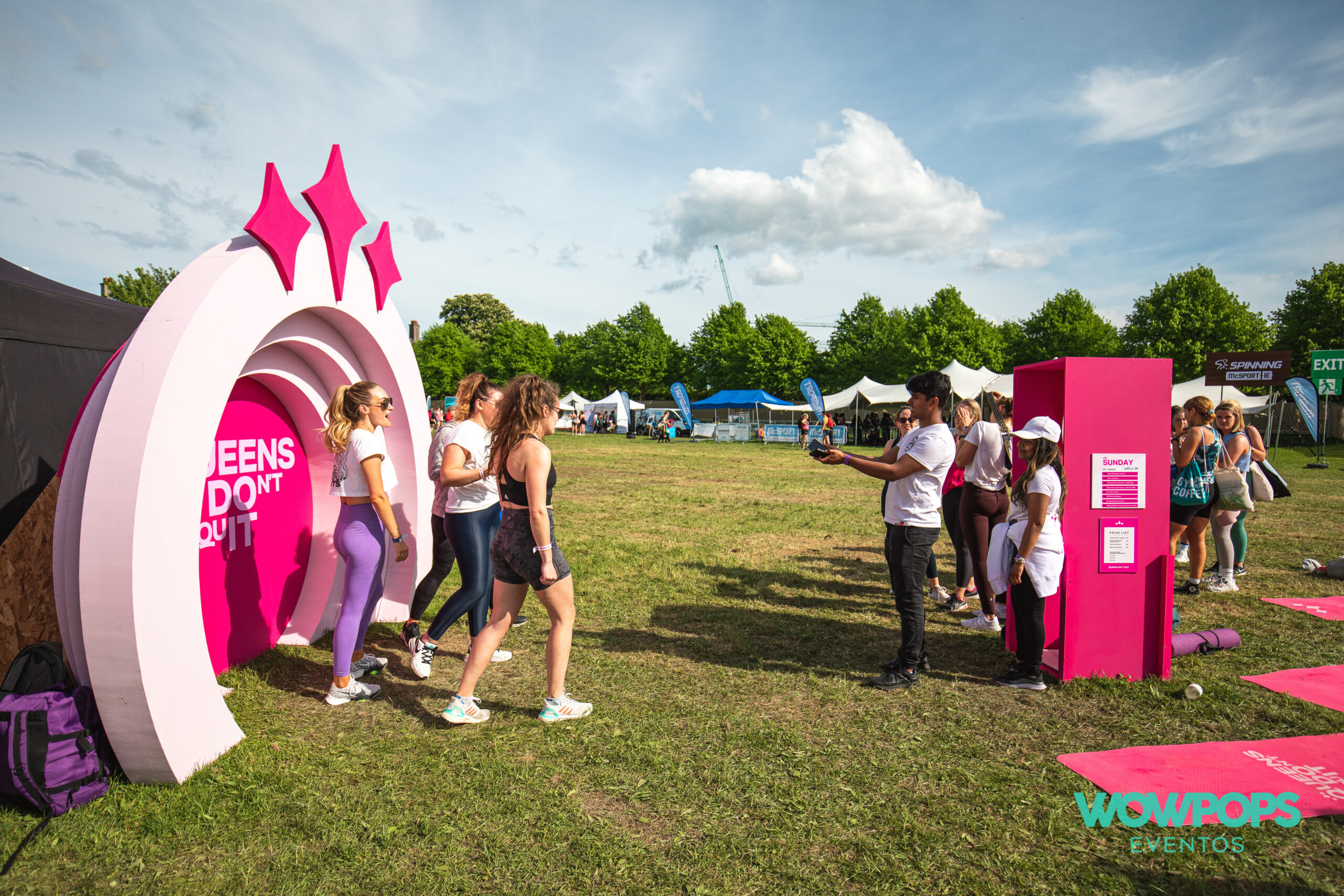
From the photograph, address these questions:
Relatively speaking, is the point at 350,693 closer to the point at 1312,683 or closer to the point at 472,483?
the point at 472,483

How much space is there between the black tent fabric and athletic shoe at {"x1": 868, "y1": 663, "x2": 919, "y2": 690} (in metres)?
5.39

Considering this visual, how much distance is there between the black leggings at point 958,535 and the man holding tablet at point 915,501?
1.88 m

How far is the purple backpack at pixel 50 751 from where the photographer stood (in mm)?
2766

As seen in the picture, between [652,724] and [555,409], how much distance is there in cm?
194

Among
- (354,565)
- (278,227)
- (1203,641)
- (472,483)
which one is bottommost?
(1203,641)

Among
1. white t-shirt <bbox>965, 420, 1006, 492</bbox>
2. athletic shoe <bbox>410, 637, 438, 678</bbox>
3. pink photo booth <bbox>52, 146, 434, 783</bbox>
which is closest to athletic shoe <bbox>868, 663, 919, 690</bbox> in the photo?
white t-shirt <bbox>965, 420, 1006, 492</bbox>

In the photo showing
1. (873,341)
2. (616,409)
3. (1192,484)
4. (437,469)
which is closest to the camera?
(437,469)

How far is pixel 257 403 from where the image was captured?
456 centimetres

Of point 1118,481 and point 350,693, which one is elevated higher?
point 1118,481

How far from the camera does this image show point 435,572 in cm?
515

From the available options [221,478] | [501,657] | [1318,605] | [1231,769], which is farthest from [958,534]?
[221,478]

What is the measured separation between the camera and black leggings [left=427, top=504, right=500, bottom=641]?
14.5 ft

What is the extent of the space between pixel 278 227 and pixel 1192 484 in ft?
26.3

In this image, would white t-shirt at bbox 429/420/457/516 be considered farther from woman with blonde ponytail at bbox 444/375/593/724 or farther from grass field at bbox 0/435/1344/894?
woman with blonde ponytail at bbox 444/375/593/724
